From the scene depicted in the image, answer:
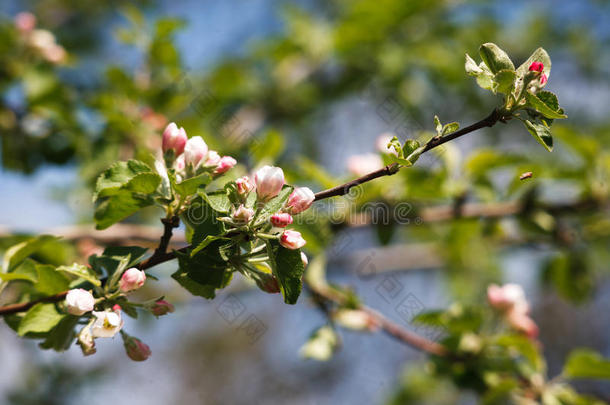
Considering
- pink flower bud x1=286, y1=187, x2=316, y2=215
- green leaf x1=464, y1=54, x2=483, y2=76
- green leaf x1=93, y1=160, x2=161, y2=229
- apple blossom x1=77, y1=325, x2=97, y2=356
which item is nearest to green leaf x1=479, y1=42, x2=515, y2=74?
green leaf x1=464, y1=54, x2=483, y2=76

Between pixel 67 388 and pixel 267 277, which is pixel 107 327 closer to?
pixel 267 277

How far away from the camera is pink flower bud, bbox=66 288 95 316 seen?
79 centimetres

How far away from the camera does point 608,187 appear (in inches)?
75.5

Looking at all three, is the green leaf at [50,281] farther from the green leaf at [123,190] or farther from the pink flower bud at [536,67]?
the pink flower bud at [536,67]

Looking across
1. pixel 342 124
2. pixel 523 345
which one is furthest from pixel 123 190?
pixel 342 124

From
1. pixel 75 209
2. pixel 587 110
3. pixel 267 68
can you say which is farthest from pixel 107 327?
pixel 587 110

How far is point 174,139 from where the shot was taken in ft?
3.05

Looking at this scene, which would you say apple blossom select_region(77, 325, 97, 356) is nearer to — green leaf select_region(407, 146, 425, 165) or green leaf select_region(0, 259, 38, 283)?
green leaf select_region(0, 259, 38, 283)

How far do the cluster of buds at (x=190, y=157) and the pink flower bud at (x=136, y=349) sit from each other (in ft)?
0.99

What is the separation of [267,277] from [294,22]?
94.7 inches

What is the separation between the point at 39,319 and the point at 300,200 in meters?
0.51

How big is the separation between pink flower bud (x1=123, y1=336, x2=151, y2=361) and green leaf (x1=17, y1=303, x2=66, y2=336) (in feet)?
0.40

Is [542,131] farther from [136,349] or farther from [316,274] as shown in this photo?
[316,274]

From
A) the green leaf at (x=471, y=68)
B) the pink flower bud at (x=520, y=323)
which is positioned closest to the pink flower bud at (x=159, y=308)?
the green leaf at (x=471, y=68)
